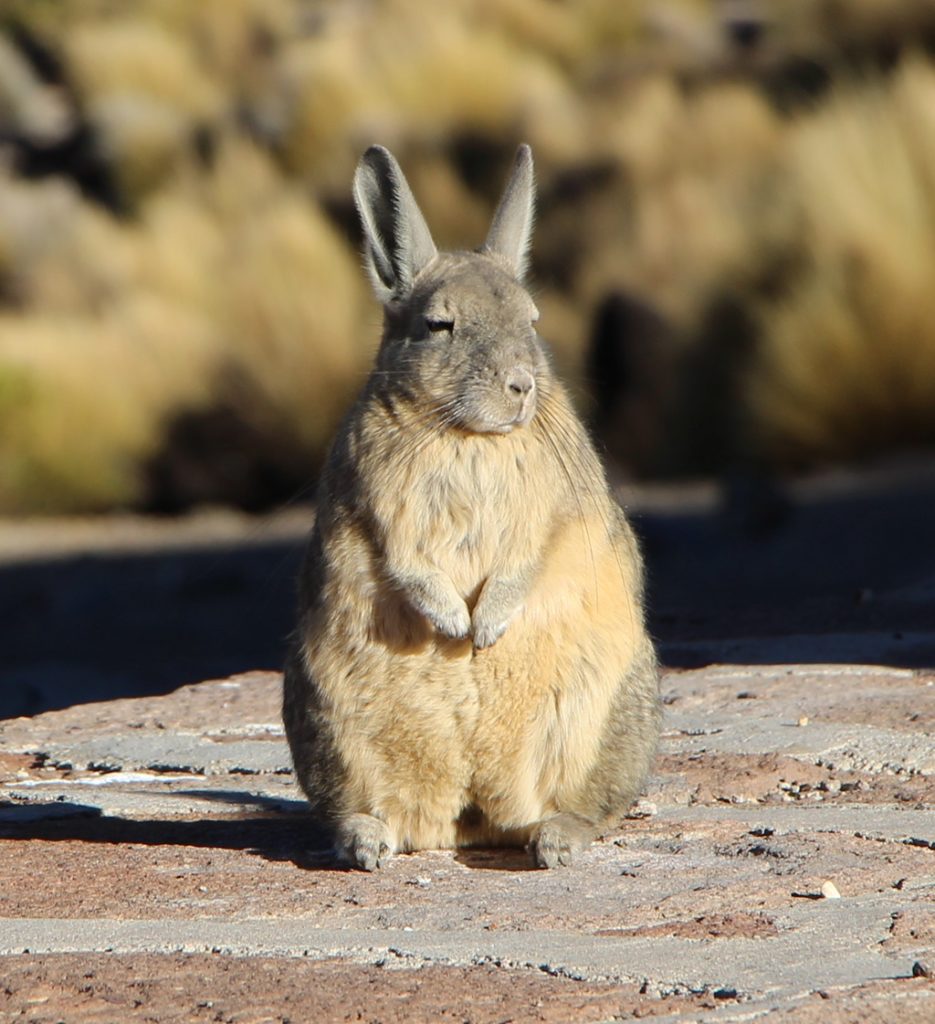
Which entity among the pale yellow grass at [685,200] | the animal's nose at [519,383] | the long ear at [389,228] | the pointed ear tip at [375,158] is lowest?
the animal's nose at [519,383]

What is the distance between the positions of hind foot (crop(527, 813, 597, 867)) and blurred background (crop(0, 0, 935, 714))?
7.02 feet

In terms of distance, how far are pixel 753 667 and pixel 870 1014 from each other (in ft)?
11.2

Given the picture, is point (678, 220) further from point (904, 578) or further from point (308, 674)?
point (308, 674)

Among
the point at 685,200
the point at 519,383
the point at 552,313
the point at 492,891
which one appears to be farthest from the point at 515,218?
the point at 685,200

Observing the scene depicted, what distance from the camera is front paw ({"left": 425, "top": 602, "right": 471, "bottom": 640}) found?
13.9ft

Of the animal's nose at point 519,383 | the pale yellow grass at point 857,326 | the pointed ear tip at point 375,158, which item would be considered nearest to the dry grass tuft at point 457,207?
the pale yellow grass at point 857,326

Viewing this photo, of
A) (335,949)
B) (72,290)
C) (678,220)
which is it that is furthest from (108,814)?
(72,290)

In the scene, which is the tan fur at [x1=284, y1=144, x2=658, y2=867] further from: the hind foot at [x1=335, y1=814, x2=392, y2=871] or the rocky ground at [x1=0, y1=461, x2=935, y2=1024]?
the rocky ground at [x1=0, y1=461, x2=935, y2=1024]

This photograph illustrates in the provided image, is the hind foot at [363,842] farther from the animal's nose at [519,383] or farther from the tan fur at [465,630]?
the animal's nose at [519,383]

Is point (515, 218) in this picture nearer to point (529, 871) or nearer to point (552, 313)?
point (529, 871)

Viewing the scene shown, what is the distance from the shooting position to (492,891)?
3881 millimetres

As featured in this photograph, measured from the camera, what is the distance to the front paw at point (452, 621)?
4.24 meters

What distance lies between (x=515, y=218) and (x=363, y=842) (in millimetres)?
1799

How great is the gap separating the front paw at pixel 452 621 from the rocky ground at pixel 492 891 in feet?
1.75
